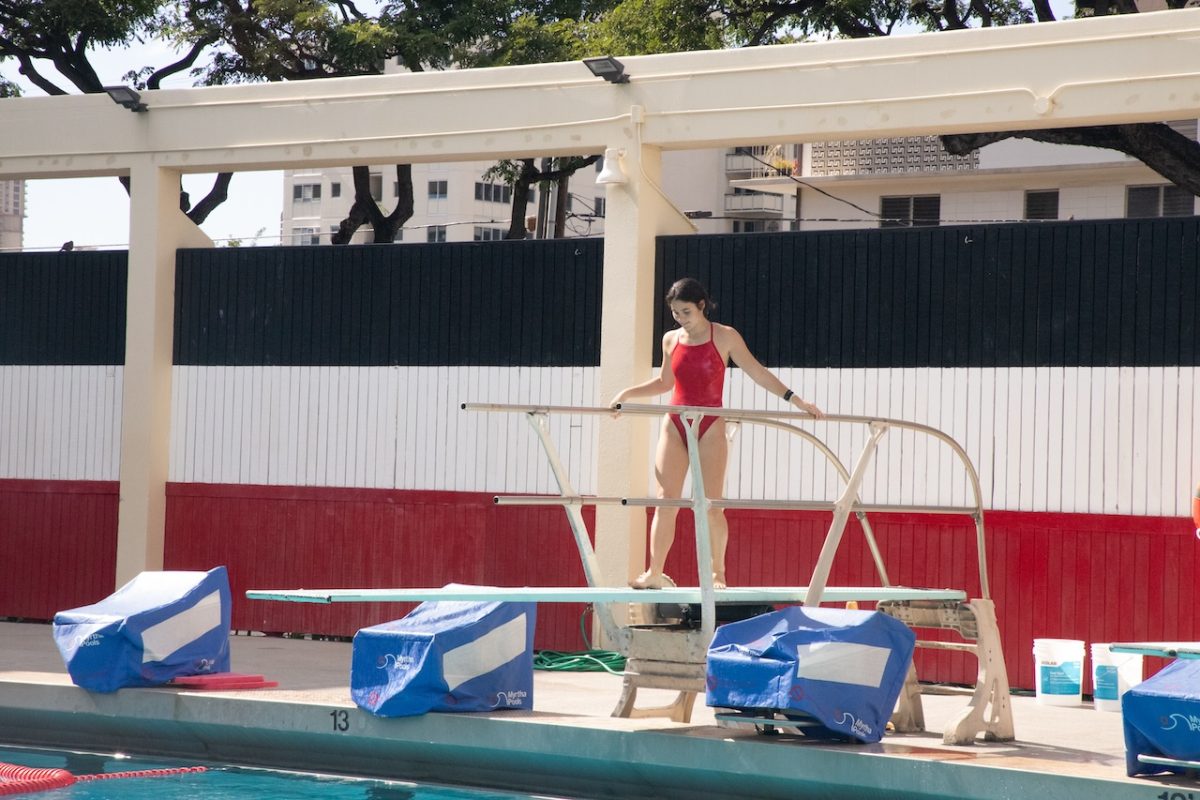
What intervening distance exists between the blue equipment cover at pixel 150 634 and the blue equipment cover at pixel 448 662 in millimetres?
1352

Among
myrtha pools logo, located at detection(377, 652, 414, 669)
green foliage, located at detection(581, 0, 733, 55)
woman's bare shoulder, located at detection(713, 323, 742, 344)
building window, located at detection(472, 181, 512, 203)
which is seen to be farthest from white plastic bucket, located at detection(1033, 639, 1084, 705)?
building window, located at detection(472, 181, 512, 203)

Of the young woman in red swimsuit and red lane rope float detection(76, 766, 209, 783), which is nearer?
red lane rope float detection(76, 766, 209, 783)

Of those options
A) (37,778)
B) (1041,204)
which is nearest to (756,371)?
(37,778)

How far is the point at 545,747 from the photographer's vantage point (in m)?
7.47

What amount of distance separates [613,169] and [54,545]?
5.82 metres

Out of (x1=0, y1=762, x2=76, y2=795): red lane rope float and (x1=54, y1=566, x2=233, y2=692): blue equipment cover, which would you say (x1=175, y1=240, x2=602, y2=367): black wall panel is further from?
(x1=0, y1=762, x2=76, y2=795): red lane rope float

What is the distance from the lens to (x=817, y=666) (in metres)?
6.79

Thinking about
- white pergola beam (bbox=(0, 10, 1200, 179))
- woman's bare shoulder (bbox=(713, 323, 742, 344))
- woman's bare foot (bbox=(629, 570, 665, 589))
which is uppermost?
white pergola beam (bbox=(0, 10, 1200, 179))

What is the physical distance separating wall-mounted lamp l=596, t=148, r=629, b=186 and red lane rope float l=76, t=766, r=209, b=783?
499 centimetres

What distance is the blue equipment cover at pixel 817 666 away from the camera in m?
6.78

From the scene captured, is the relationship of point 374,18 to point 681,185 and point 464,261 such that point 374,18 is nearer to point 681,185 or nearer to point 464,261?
point 464,261

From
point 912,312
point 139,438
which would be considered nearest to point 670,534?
point 912,312

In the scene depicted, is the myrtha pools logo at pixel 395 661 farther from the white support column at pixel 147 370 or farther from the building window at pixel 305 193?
the building window at pixel 305 193

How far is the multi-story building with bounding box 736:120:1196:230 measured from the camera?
100 feet
